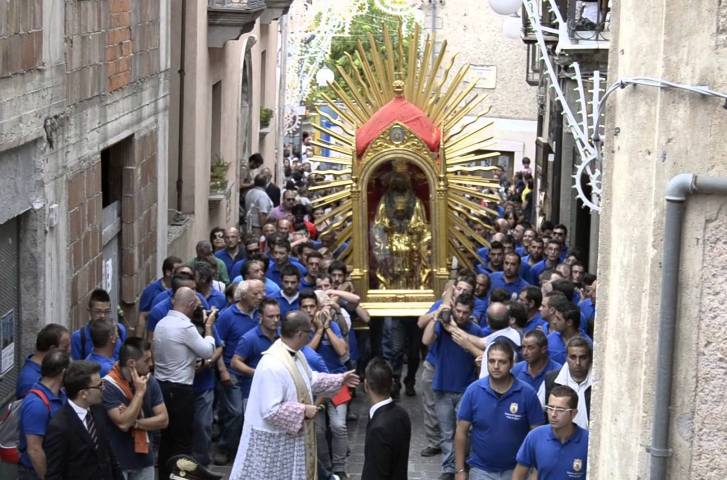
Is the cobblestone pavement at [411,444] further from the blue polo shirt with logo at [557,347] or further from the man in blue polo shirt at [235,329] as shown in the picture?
the blue polo shirt with logo at [557,347]

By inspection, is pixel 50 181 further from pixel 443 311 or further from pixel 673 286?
pixel 673 286

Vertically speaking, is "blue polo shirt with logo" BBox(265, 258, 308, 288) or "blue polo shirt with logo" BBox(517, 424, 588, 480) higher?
"blue polo shirt with logo" BBox(517, 424, 588, 480)

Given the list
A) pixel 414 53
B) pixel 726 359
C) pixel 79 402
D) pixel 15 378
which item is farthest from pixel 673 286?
pixel 414 53

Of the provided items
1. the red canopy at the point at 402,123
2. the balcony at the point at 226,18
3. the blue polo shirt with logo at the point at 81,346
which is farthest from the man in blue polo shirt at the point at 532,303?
the balcony at the point at 226,18

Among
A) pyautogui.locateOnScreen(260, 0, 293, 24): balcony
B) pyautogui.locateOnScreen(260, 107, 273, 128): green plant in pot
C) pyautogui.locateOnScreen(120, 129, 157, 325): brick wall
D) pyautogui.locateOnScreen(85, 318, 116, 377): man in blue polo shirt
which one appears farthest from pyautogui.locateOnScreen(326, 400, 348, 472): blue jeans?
pyautogui.locateOnScreen(260, 107, 273, 128): green plant in pot

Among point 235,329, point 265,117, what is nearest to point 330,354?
point 235,329

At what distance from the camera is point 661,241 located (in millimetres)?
4266

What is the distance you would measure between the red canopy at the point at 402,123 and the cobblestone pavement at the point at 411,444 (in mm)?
2431

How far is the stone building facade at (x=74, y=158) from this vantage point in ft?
31.0

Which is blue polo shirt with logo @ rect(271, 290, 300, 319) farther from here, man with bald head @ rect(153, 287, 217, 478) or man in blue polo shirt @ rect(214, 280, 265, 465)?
man with bald head @ rect(153, 287, 217, 478)

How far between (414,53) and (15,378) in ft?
21.4

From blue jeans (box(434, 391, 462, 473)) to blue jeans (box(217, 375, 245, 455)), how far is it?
1.51 meters

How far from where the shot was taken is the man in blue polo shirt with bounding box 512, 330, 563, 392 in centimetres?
933

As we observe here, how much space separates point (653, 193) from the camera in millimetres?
4320
